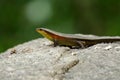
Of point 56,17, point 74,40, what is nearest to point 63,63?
point 74,40

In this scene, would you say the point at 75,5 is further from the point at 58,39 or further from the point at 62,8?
the point at 58,39

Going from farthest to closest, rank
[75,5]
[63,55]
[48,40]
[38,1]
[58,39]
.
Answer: [75,5]
[38,1]
[48,40]
[58,39]
[63,55]

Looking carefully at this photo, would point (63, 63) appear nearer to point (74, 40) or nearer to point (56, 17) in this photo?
point (74, 40)

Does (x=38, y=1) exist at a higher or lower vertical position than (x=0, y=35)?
higher

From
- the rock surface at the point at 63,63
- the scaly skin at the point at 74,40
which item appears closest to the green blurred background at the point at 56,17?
the scaly skin at the point at 74,40

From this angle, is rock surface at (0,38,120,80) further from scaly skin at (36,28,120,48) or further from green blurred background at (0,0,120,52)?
green blurred background at (0,0,120,52)

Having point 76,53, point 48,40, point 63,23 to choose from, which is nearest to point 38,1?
point 63,23
